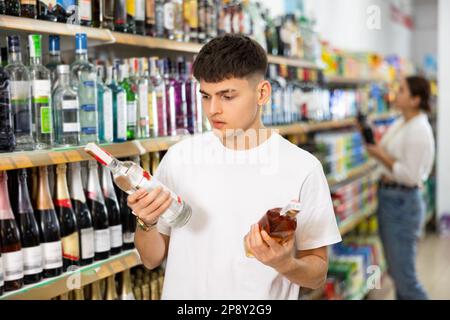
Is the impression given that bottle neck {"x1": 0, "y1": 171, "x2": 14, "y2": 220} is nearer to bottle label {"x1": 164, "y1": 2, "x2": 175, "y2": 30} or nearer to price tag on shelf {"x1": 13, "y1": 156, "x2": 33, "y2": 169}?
price tag on shelf {"x1": 13, "y1": 156, "x2": 33, "y2": 169}

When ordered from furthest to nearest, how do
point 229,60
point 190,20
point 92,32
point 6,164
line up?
point 190,20 → point 92,32 → point 6,164 → point 229,60

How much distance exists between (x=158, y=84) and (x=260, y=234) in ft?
3.49

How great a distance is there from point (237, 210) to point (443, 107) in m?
5.54

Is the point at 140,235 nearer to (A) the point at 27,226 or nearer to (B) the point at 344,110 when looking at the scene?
(A) the point at 27,226

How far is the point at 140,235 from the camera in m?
1.48

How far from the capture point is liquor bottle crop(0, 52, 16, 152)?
155cm

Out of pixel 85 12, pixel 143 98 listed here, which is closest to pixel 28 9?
pixel 85 12

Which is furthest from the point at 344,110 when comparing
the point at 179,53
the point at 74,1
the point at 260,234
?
the point at 260,234

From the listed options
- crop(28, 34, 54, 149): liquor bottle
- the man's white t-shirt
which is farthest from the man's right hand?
crop(28, 34, 54, 149): liquor bottle

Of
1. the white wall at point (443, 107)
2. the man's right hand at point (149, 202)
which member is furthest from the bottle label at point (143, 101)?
the white wall at point (443, 107)

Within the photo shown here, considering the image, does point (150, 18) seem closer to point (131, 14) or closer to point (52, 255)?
point (131, 14)

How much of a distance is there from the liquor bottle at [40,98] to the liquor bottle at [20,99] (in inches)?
0.9

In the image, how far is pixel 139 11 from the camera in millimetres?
2068

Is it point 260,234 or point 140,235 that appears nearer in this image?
point 260,234
